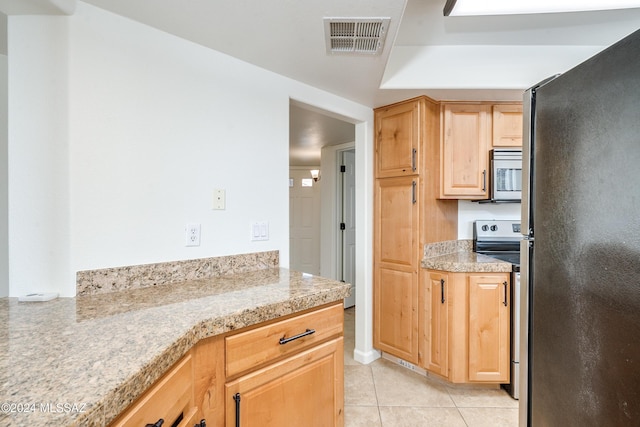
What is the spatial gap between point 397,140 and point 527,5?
108cm

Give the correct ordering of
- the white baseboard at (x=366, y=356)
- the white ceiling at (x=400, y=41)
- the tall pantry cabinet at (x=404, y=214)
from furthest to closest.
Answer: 1. the white baseboard at (x=366, y=356)
2. the tall pantry cabinet at (x=404, y=214)
3. the white ceiling at (x=400, y=41)

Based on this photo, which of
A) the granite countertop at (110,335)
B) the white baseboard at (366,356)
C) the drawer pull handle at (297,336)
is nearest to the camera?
the granite countertop at (110,335)

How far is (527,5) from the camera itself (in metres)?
1.34

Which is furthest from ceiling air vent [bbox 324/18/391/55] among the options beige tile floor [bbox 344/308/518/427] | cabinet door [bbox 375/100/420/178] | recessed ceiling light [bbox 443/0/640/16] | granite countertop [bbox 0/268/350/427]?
beige tile floor [bbox 344/308/518/427]

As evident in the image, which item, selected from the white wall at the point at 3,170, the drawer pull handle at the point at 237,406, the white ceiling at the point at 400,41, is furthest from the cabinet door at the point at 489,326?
the white wall at the point at 3,170

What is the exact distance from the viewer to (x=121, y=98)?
1.24m

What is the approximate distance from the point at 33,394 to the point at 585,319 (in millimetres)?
1203

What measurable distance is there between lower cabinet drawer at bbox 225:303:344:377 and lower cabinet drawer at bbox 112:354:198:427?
139 millimetres

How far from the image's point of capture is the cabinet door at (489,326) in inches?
77.8

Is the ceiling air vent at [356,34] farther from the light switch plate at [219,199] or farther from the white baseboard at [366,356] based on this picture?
the white baseboard at [366,356]

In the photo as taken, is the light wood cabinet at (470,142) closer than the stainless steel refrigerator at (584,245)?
No

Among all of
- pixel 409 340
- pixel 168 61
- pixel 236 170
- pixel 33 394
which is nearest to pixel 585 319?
pixel 33 394

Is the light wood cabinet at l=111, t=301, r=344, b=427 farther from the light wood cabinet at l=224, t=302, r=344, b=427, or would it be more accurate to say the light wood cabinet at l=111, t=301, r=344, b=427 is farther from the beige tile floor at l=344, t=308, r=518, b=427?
the beige tile floor at l=344, t=308, r=518, b=427

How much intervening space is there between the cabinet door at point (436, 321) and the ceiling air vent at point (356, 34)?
4.91 feet
